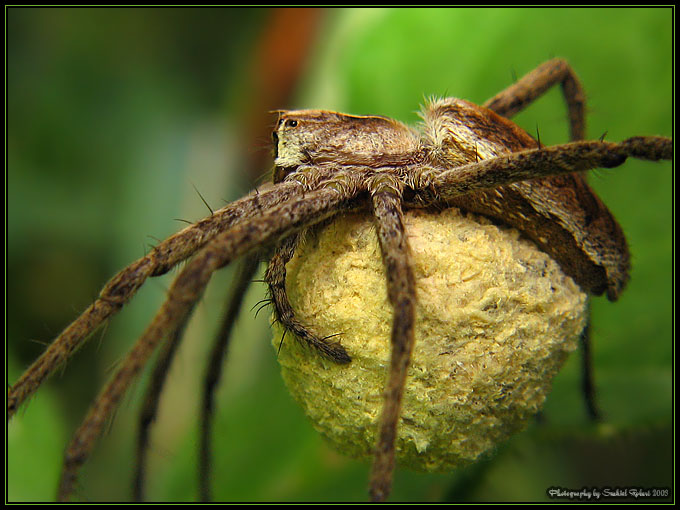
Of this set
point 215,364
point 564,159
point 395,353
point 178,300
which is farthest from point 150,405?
point 564,159

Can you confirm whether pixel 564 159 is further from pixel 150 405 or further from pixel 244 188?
pixel 244 188

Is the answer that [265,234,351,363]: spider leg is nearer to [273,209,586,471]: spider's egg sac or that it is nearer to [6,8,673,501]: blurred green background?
[273,209,586,471]: spider's egg sac

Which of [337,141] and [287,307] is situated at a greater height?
[337,141]

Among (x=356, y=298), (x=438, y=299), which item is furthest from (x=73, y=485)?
(x=438, y=299)

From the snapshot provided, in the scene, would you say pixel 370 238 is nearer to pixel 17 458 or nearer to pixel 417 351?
pixel 417 351

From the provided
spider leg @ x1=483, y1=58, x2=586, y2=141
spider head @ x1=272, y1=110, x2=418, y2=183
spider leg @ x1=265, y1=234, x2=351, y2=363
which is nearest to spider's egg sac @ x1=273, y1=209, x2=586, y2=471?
spider leg @ x1=265, y1=234, x2=351, y2=363

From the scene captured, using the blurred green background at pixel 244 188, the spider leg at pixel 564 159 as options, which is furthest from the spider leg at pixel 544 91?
the spider leg at pixel 564 159

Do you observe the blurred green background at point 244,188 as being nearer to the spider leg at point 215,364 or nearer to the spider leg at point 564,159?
the spider leg at point 215,364
